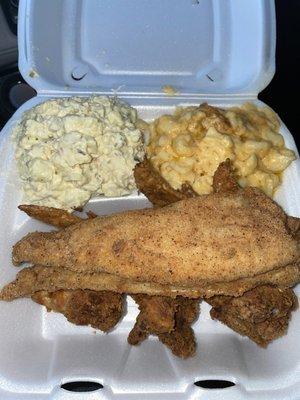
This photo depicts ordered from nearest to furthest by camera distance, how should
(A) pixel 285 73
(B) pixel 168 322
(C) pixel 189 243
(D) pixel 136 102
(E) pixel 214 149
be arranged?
(C) pixel 189 243 < (B) pixel 168 322 < (E) pixel 214 149 < (D) pixel 136 102 < (A) pixel 285 73

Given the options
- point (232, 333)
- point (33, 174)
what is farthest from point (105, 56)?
point (232, 333)

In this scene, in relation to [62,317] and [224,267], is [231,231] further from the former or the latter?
[62,317]

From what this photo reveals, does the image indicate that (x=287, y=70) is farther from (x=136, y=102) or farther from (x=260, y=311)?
(x=260, y=311)

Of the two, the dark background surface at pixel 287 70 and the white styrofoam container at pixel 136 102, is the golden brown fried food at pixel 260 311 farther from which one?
the dark background surface at pixel 287 70

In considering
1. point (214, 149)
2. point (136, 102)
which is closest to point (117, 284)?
point (214, 149)

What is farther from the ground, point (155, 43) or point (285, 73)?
point (155, 43)

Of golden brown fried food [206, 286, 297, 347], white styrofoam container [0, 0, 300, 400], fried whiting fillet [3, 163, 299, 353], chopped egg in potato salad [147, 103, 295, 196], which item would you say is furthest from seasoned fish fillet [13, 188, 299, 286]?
white styrofoam container [0, 0, 300, 400]
